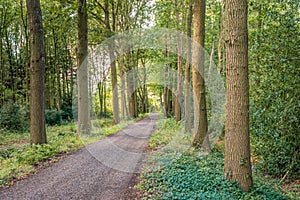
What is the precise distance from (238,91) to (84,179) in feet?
13.5

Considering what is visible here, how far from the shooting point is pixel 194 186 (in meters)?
5.16

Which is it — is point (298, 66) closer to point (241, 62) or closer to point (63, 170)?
point (241, 62)

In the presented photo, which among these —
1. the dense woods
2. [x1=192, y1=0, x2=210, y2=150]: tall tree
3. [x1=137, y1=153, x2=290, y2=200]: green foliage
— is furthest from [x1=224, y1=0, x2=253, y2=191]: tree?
[x1=192, y1=0, x2=210, y2=150]: tall tree

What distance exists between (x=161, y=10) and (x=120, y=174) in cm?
916

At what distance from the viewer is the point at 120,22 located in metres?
22.9

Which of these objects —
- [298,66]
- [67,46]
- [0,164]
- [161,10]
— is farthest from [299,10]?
[67,46]

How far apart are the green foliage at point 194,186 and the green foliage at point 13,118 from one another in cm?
1230

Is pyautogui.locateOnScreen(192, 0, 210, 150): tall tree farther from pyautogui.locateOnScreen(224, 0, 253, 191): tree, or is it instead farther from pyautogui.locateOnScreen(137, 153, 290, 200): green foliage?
pyautogui.locateOnScreen(224, 0, 253, 191): tree

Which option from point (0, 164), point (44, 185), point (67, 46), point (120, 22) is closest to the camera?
point (44, 185)

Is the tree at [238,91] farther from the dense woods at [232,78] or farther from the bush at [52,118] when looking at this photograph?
the bush at [52,118]

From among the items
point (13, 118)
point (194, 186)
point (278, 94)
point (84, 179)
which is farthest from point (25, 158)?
point (13, 118)

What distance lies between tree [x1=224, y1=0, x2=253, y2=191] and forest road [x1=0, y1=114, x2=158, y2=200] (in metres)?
2.31

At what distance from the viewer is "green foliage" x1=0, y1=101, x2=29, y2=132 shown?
15367 millimetres

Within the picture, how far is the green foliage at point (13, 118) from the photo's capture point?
1537 centimetres
